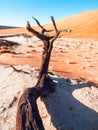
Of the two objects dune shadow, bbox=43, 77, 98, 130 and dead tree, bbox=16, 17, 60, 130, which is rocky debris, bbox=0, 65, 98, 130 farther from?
dead tree, bbox=16, 17, 60, 130

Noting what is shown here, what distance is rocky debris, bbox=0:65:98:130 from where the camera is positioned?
732cm

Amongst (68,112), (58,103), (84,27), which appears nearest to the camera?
(68,112)

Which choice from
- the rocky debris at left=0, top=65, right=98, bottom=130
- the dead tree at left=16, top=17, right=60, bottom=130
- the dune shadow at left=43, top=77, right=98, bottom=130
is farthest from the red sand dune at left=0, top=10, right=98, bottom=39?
the dead tree at left=16, top=17, right=60, bottom=130

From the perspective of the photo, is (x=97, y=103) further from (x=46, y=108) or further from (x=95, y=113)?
(x=46, y=108)

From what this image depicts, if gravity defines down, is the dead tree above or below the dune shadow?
above

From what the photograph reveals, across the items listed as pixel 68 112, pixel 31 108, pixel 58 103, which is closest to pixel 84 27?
pixel 58 103

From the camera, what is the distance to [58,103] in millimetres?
7953

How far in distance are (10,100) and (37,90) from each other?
1.07m

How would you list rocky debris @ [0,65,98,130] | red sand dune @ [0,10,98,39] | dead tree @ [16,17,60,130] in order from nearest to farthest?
1. dead tree @ [16,17,60,130]
2. rocky debris @ [0,65,98,130]
3. red sand dune @ [0,10,98,39]

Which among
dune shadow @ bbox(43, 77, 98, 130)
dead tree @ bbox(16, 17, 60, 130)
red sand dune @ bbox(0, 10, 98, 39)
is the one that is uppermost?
dead tree @ bbox(16, 17, 60, 130)

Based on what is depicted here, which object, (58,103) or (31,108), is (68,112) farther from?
(31,108)

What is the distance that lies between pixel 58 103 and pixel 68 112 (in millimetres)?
384

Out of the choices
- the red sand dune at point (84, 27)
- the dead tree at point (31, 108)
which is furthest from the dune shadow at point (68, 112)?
the red sand dune at point (84, 27)

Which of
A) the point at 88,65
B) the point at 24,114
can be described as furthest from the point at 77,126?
the point at 88,65
